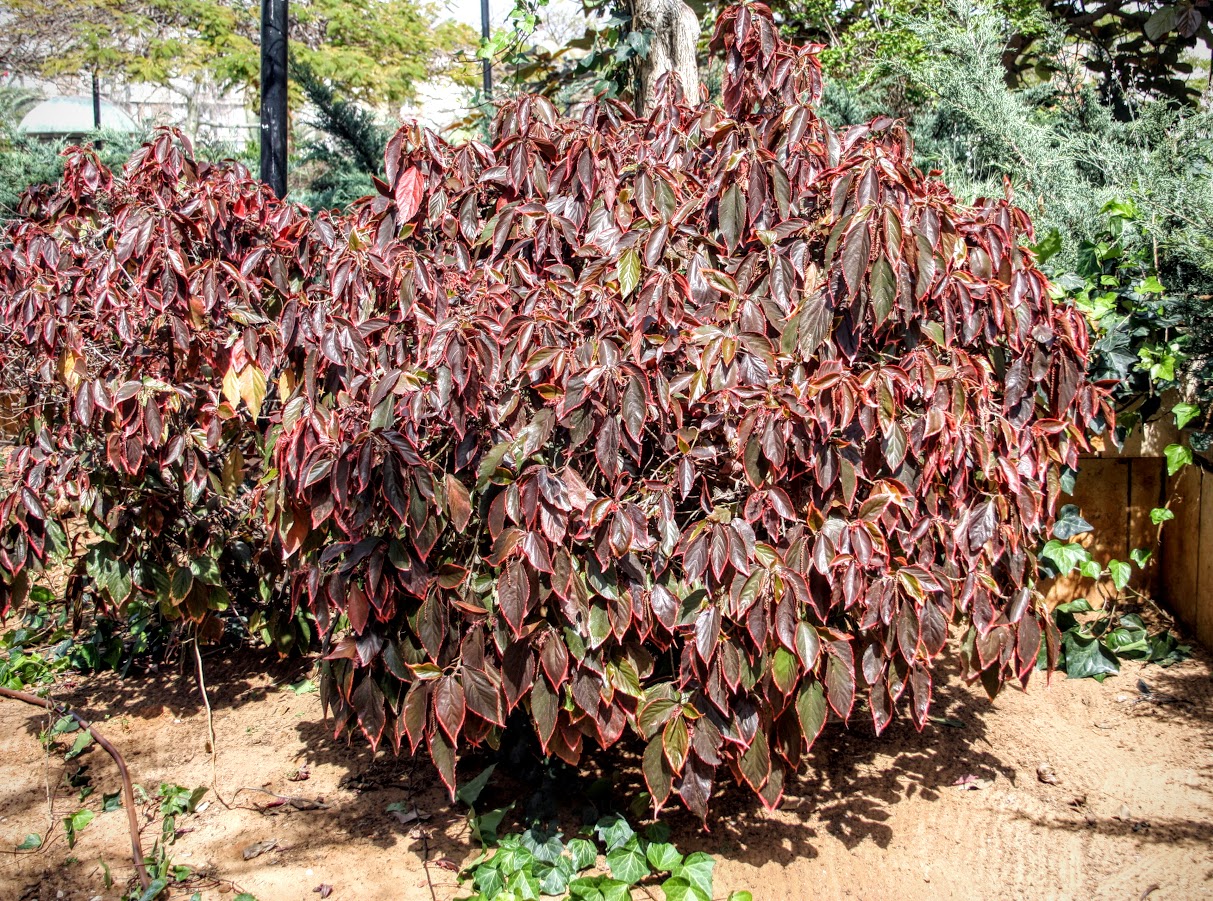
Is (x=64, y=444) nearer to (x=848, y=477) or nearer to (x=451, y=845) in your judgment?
(x=451, y=845)

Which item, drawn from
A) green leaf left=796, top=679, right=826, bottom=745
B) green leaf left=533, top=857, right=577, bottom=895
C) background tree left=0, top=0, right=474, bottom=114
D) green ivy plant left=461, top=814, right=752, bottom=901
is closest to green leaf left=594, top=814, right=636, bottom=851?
green ivy plant left=461, top=814, right=752, bottom=901

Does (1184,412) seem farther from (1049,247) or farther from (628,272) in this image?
(628,272)

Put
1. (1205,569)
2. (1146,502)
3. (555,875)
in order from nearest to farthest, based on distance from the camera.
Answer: (555,875) → (1205,569) → (1146,502)

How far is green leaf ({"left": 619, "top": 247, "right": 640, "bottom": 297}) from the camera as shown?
2283 mm

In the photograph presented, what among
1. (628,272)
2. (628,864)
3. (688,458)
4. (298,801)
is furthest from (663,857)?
(628,272)

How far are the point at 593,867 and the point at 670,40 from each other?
3.13 m

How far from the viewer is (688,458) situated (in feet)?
6.95

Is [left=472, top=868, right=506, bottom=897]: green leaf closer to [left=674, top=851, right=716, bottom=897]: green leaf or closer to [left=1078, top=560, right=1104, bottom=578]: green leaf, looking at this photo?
[left=674, top=851, right=716, bottom=897]: green leaf

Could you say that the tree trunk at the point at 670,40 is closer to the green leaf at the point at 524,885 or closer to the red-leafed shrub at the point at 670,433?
the red-leafed shrub at the point at 670,433

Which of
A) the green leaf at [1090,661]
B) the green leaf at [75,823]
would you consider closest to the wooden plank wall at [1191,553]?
the green leaf at [1090,661]

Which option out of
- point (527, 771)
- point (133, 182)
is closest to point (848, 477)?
point (527, 771)

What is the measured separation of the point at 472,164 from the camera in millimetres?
2736

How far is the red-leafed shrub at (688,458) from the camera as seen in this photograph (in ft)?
6.75

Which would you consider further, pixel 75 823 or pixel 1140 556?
pixel 1140 556
